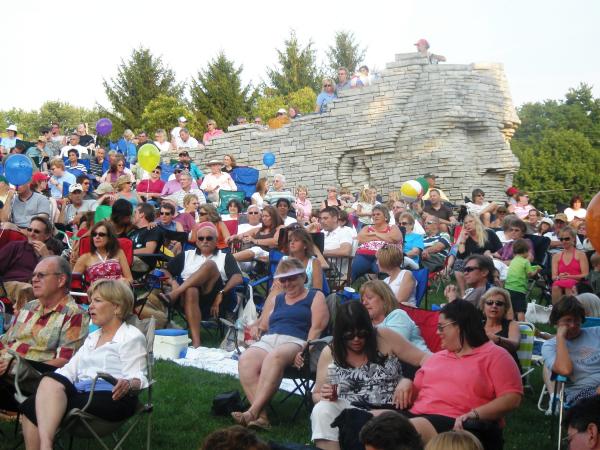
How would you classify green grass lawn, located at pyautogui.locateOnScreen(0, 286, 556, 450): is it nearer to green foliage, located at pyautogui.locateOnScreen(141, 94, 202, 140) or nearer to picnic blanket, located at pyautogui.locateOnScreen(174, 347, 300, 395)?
picnic blanket, located at pyautogui.locateOnScreen(174, 347, 300, 395)

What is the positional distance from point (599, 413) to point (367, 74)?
23661 mm

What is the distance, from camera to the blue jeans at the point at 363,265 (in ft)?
36.4

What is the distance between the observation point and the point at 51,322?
5.71 meters

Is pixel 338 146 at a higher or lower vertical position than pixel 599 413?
higher

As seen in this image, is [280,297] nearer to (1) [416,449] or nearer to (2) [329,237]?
(1) [416,449]

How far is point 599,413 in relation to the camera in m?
3.88

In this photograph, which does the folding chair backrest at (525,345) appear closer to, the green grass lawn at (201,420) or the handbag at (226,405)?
the green grass lawn at (201,420)

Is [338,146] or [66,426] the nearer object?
[66,426]

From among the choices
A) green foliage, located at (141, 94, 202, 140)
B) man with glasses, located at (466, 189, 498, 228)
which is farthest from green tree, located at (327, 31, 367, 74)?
man with glasses, located at (466, 189, 498, 228)

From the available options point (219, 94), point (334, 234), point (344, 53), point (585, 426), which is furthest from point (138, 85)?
point (585, 426)

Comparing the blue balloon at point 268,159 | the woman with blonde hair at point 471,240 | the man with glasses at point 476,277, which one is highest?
the blue balloon at point 268,159

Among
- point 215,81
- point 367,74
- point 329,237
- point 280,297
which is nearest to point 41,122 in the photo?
point 215,81

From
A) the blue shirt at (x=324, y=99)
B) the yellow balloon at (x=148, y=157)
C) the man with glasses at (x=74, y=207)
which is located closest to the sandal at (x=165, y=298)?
the man with glasses at (x=74, y=207)

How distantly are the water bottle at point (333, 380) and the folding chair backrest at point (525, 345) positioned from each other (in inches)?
87.1
